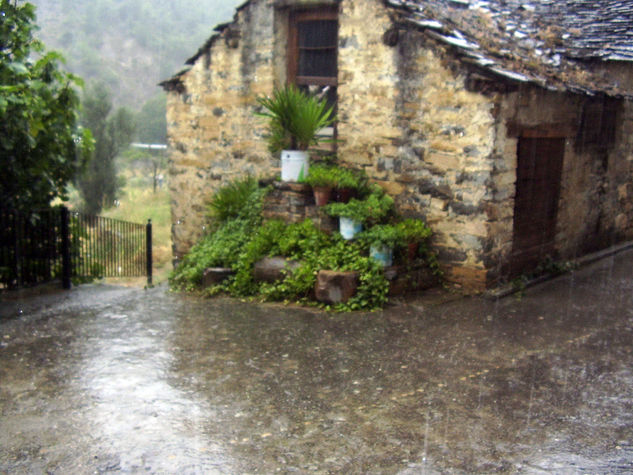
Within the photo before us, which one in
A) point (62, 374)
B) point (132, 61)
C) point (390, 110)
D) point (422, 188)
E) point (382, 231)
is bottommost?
point (62, 374)

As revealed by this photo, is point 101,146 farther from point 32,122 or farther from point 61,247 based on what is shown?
point 32,122

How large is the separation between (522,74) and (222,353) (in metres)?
4.55

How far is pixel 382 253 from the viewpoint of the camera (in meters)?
7.17

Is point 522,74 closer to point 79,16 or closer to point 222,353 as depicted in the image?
point 222,353

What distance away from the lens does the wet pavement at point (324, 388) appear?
3.82m

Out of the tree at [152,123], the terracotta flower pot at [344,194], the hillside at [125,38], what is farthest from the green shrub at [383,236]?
the hillside at [125,38]

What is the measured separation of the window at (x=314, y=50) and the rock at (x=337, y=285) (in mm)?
3006

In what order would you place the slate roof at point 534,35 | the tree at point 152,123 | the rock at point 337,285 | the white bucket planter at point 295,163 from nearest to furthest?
1. the rock at point 337,285
2. the slate roof at point 534,35
3. the white bucket planter at point 295,163
4. the tree at point 152,123

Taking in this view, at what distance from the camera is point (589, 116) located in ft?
28.9

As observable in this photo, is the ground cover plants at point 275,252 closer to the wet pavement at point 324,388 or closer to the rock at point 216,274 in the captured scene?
the rock at point 216,274

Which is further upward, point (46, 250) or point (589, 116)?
point (589, 116)

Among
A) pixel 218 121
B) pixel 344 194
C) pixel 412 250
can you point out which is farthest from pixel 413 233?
pixel 218 121

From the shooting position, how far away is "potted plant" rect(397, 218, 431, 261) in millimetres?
7355

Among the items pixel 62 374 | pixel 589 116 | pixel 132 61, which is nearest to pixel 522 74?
pixel 589 116
